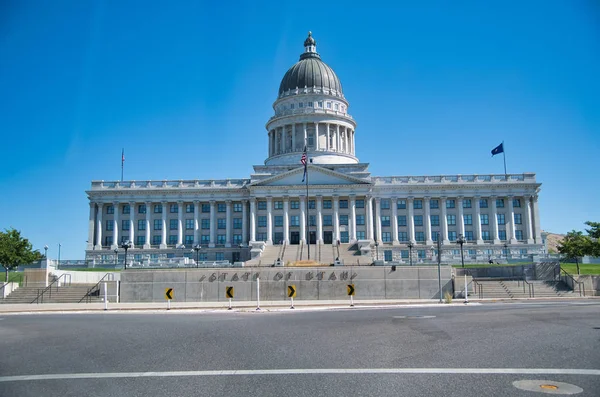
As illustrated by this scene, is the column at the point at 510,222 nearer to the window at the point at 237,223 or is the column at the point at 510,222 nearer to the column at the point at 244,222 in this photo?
the column at the point at 244,222

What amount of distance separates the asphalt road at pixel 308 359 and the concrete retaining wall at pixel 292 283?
78.0 feet

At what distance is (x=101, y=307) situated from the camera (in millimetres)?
41875

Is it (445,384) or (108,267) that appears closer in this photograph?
(445,384)

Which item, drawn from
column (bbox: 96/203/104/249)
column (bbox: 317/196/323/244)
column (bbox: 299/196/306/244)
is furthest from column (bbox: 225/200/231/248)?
column (bbox: 96/203/104/249)

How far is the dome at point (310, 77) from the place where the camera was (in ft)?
393

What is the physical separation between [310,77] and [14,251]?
72.3m

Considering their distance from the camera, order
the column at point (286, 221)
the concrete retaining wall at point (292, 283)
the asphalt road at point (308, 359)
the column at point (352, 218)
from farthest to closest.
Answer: the column at point (286, 221), the column at point (352, 218), the concrete retaining wall at point (292, 283), the asphalt road at point (308, 359)

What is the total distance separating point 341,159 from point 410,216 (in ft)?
68.8

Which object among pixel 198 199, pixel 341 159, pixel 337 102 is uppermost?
pixel 337 102

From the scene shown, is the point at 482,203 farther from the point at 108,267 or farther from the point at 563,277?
the point at 108,267

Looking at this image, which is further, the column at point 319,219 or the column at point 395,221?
the column at point 395,221

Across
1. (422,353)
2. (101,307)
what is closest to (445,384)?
(422,353)

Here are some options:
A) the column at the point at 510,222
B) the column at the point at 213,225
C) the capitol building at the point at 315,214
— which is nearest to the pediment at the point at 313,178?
the capitol building at the point at 315,214

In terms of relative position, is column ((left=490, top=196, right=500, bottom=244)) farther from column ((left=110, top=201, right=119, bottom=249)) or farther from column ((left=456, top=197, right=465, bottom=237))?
column ((left=110, top=201, right=119, bottom=249))
